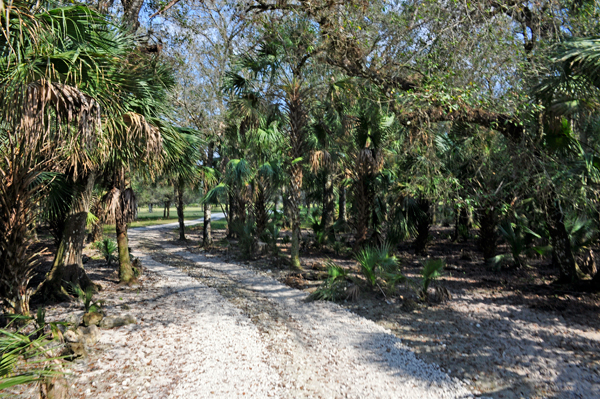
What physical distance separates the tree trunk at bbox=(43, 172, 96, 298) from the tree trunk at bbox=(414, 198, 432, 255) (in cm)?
901

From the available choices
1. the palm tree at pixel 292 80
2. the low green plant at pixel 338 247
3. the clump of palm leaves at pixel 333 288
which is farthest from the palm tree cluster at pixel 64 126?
the low green plant at pixel 338 247

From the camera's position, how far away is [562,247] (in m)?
6.86

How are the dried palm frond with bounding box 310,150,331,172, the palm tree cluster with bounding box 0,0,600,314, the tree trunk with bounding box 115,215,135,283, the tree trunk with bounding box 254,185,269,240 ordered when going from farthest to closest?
the tree trunk with bounding box 254,185,269,240 < the dried palm frond with bounding box 310,150,331,172 < the tree trunk with bounding box 115,215,135,283 < the palm tree cluster with bounding box 0,0,600,314

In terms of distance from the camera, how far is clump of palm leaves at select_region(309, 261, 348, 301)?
22.5ft

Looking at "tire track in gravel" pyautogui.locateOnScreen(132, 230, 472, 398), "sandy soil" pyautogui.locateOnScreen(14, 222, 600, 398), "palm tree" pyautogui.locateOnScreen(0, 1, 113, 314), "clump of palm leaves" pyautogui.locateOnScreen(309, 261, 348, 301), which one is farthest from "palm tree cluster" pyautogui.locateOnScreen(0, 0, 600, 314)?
"tire track in gravel" pyautogui.locateOnScreen(132, 230, 472, 398)

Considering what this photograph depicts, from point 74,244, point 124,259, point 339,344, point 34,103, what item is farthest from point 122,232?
point 339,344

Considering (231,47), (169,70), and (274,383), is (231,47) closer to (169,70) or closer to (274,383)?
(169,70)

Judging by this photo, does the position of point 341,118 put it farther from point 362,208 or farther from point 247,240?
point 247,240

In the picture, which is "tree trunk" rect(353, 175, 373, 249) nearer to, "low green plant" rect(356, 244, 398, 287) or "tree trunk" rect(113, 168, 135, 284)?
"low green plant" rect(356, 244, 398, 287)

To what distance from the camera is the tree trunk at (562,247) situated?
6.80 metres

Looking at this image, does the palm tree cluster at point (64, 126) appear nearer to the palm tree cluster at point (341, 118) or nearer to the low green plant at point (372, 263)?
the palm tree cluster at point (341, 118)

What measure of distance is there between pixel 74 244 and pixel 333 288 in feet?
18.0

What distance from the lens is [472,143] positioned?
7.81 m

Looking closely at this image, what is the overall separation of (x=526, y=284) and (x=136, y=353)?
807 cm
